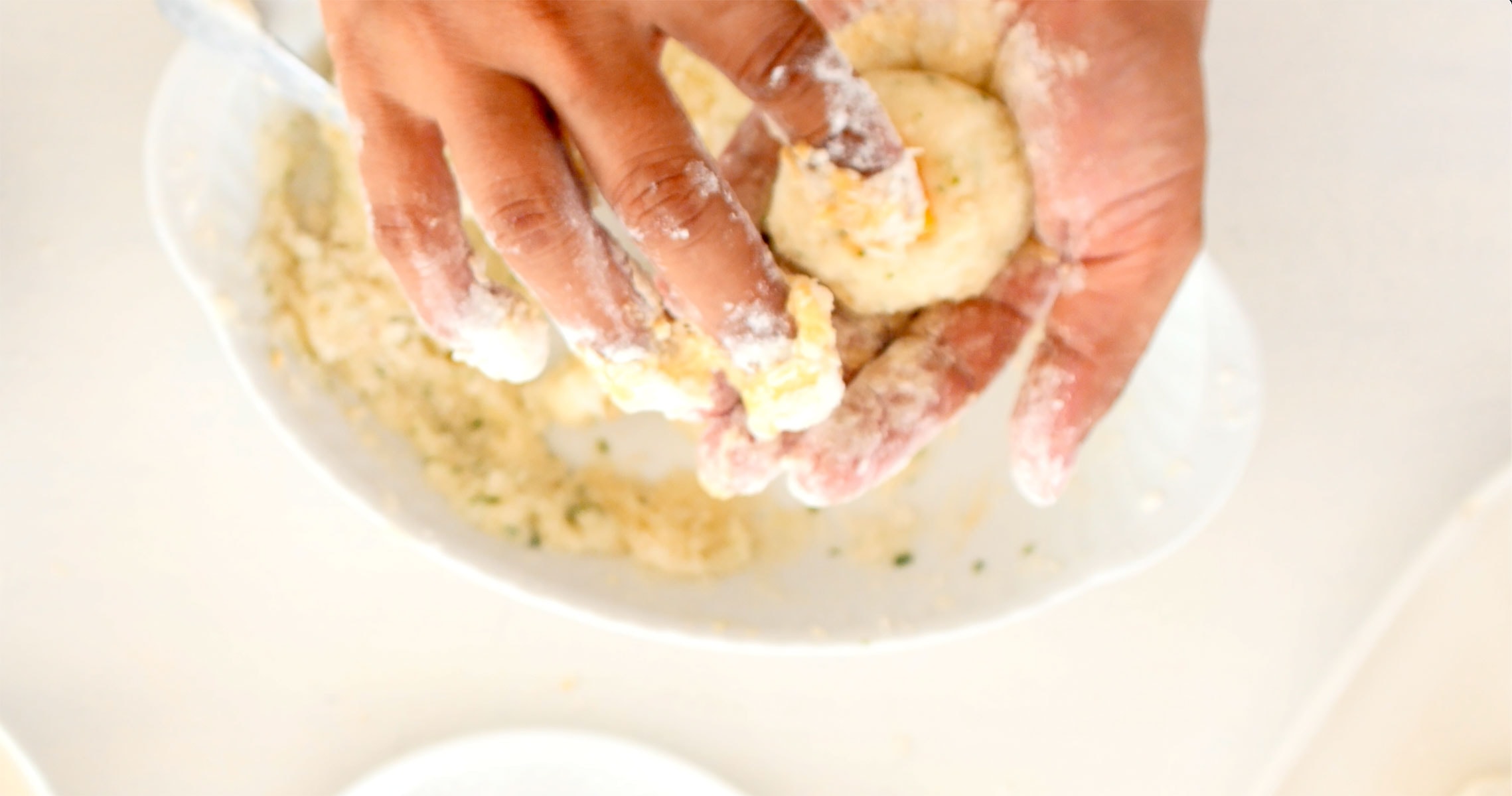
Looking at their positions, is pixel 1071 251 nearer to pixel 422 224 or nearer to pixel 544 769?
pixel 422 224

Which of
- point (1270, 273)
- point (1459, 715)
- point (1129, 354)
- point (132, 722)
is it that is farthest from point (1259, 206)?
point (132, 722)

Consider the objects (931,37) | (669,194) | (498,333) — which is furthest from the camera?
(931,37)

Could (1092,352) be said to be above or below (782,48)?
below

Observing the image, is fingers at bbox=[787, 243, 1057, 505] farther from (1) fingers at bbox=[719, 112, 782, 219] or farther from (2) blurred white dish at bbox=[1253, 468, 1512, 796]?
(2) blurred white dish at bbox=[1253, 468, 1512, 796]

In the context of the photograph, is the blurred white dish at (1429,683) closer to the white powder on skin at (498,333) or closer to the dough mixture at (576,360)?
the dough mixture at (576,360)

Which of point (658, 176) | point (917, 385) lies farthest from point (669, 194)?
point (917, 385)

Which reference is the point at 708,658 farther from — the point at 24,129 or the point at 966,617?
the point at 24,129
